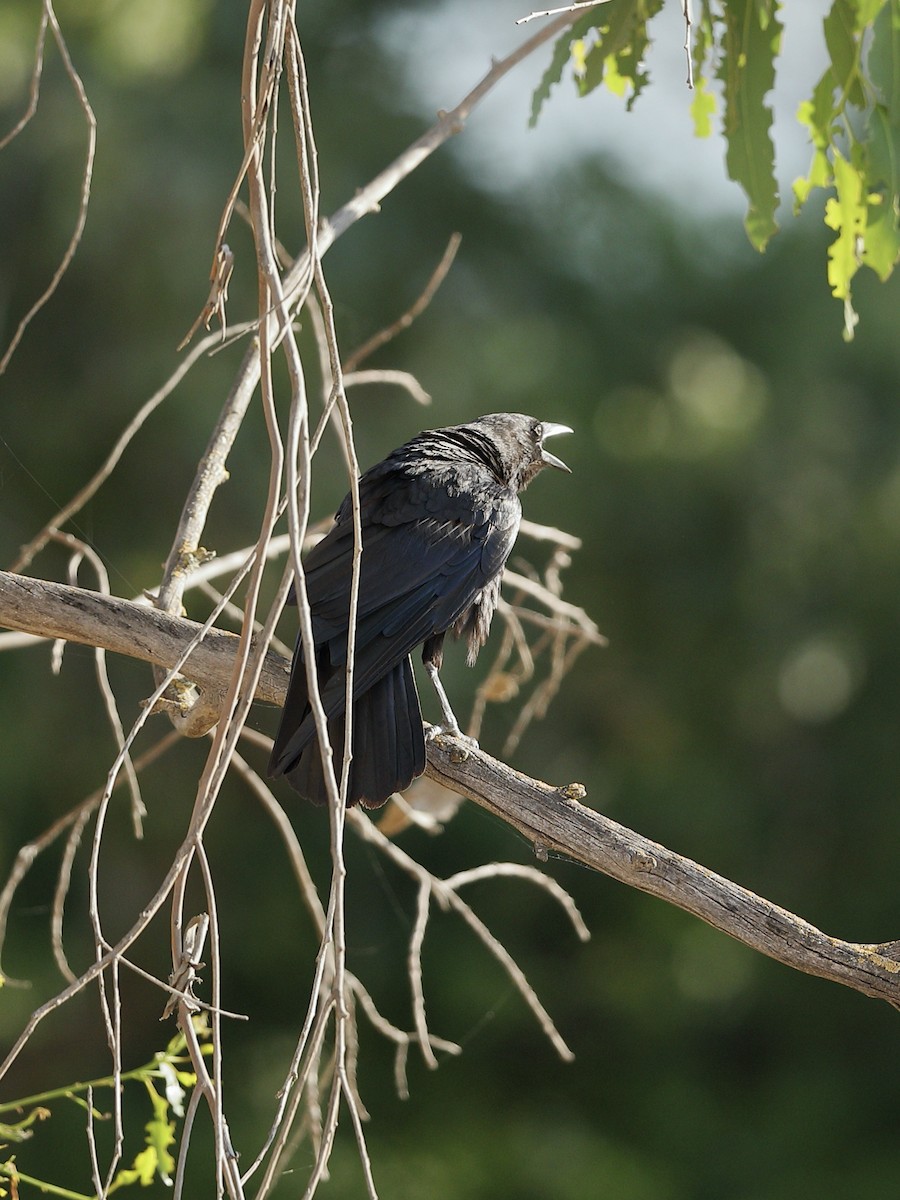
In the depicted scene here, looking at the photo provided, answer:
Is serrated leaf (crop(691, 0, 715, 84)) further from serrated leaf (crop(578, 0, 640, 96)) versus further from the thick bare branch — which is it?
the thick bare branch

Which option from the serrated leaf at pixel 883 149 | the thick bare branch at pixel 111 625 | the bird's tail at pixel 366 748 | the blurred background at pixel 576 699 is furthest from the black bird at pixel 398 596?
the blurred background at pixel 576 699

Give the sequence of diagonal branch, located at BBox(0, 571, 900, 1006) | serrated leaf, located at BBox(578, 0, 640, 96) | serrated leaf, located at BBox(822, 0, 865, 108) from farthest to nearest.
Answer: serrated leaf, located at BBox(578, 0, 640, 96), serrated leaf, located at BBox(822, 0, 865, 108), diagonal branch, located at BBox(0, 571, 900, 1006)

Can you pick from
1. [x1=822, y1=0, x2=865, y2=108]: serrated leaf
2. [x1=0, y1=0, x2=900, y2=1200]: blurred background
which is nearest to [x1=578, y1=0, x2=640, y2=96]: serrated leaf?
[x1=822, y1=0, x2=865, y2=108]: serrated leaf

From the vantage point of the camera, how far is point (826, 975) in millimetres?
1327

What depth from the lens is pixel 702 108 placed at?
1.99 metres

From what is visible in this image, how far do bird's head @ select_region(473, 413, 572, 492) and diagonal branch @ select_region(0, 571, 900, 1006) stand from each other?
2.80ft

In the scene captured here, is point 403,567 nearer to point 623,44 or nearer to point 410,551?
point 410,551

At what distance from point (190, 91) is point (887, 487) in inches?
131

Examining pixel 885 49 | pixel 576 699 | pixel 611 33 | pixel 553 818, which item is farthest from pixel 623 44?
pixel 576 699

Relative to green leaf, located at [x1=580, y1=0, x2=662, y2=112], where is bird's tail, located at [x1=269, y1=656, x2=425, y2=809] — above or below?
below

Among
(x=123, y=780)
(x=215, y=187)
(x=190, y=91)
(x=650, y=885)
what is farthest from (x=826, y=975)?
(x=190, y=91)

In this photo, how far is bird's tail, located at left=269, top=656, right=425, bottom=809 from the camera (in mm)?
1517

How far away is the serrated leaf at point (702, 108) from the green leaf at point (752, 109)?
0.68 feet

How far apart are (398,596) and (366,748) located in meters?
0.28
